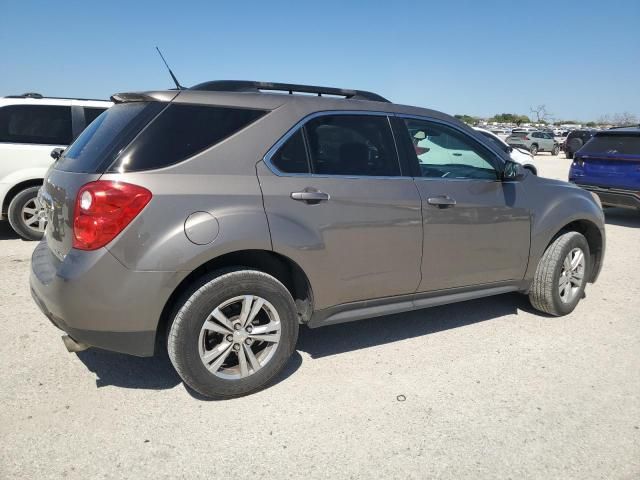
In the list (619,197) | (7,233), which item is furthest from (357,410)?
(619,197)

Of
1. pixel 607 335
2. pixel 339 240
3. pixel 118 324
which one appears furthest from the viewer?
pixel 607 335

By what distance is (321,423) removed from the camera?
2713mm

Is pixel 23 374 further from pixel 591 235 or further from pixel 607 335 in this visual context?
pixel 591 235

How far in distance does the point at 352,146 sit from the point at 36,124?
16.9 feet

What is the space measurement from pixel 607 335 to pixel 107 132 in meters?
3.99

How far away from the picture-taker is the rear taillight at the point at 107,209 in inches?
97.2

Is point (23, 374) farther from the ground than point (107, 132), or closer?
closer

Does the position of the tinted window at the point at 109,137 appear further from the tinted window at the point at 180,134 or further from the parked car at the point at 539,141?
the parked car at the point at 539,141

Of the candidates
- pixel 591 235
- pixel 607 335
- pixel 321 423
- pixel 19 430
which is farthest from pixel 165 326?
pixel 591 235

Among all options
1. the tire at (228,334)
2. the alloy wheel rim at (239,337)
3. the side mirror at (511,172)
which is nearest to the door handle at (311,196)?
the tire at (228,334)

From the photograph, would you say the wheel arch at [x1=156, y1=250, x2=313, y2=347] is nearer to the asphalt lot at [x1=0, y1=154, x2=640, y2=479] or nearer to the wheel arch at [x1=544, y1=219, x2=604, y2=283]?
the asphalt lot at [x1=0, y1=154, x2=640, y2=479]

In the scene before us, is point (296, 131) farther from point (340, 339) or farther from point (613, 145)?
point (613, 145)

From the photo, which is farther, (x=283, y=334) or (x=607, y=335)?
(x=607, y=335)

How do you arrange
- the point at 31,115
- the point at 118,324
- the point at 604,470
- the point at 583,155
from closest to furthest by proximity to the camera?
the point at 604,470
the point at 118,324
the point at 31,115
the point at 583,155
